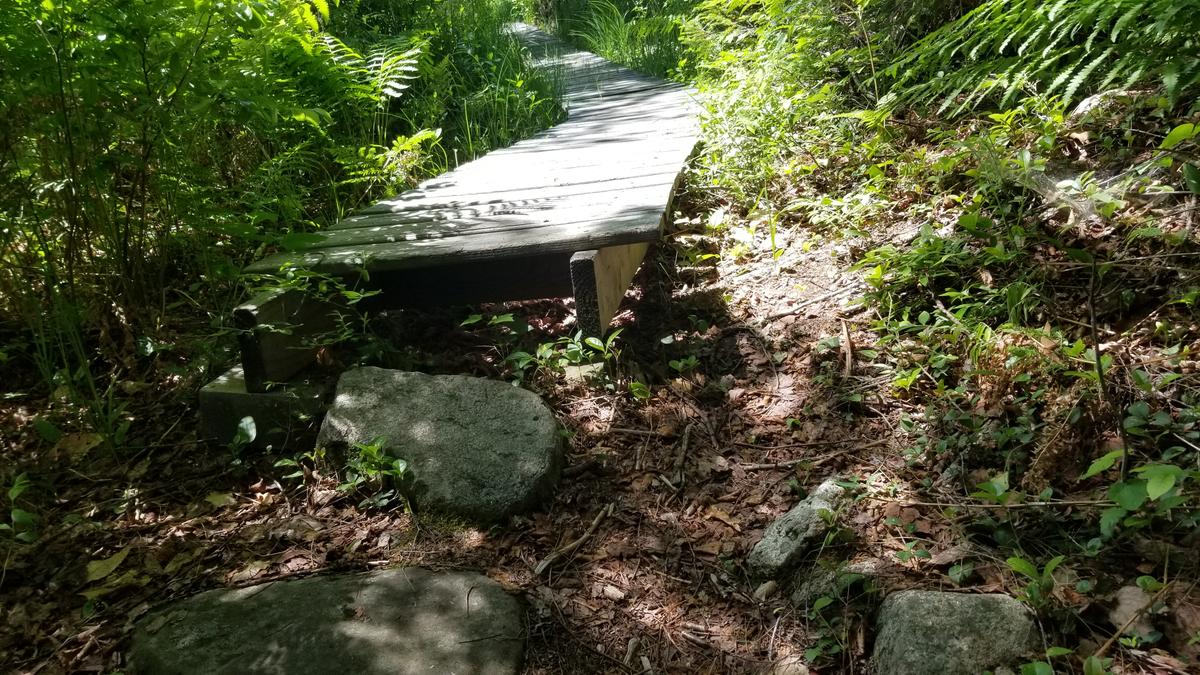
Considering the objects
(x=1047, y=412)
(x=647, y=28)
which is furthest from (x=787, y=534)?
(x=647, y=28)

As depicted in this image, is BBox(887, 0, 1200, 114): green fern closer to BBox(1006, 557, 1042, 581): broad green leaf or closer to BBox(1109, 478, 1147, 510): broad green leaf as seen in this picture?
BBox(1109, 478, 1147, 510): broad green leaf

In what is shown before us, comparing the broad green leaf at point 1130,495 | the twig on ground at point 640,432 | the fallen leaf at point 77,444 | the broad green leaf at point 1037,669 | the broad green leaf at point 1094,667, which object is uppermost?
the broad green leaf at point 1130,495

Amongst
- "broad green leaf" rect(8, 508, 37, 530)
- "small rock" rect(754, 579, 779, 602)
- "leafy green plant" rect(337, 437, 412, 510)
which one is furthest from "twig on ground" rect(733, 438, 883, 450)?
"broad green leaf" rect(8, 508, 37, 530)

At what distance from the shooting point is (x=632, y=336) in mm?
3463

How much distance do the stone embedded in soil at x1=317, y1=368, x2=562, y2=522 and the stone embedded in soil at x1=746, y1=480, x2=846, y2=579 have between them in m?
0.72

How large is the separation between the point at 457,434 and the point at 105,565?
1110mm

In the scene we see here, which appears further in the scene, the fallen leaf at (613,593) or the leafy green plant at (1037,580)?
the fallen leaf at (613,593)

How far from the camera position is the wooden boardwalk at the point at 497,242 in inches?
118

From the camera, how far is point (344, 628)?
2041 mm

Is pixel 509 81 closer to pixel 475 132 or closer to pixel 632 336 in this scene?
pixel 475 132

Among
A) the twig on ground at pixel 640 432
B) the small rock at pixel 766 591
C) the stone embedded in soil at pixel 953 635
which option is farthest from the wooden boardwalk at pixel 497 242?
the stone embedded in soil at pixel 953 635

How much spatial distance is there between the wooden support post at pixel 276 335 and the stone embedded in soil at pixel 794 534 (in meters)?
1.83

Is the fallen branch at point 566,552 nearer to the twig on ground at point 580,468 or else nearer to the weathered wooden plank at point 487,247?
the twig on ground at point 580,468

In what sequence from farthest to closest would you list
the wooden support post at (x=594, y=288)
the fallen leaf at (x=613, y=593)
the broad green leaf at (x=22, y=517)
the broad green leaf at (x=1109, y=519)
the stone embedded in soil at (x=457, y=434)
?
the wooden support post at (x=594, y=288) < the stone embedded in soil at (x=457, y=434) < the broad green leaf at (x=22, y=517) < the fallen leaf at (x=613, y=593) < the broad green leaf at (x=1109, y=519)
